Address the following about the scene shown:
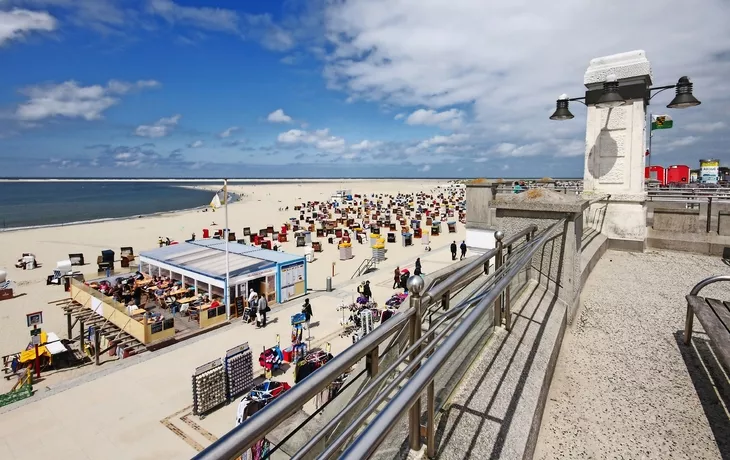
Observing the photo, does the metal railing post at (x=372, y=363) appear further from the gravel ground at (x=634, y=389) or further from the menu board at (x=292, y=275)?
the menu board at (x=292, y=275)

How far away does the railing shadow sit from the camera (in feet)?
9.16

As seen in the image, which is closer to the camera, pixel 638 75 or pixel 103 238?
pixel 638 75

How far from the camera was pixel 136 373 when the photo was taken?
1146 cm

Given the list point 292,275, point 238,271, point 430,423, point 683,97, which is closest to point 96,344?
point 238,271

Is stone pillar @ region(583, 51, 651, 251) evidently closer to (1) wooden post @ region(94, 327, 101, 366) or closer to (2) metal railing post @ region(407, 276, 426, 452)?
(2) metal railing post @ region(407, 276, 426, 452)

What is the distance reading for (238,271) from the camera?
55.5ft

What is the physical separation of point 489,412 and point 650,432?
130 centimetres

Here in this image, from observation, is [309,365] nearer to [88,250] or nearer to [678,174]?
[678,174]

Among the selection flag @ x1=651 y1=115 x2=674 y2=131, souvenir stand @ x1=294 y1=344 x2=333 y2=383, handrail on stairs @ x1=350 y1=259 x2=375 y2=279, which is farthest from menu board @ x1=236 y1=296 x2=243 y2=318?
flag @ x1=651 y1=115 x2=674 y2=131

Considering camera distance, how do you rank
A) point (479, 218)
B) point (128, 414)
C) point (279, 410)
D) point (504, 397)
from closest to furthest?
1. point (279, 410)
2. point (504, 397)
3. point (128, 414)
4. point (479, 218)

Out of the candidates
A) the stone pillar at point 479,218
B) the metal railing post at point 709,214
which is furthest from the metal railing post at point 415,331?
the stone pillar at point 479,218

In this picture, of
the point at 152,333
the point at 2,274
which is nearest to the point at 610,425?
the point at 152,333

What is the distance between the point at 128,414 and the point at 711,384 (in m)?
10.8

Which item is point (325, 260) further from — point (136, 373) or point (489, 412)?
point (489, 412)
